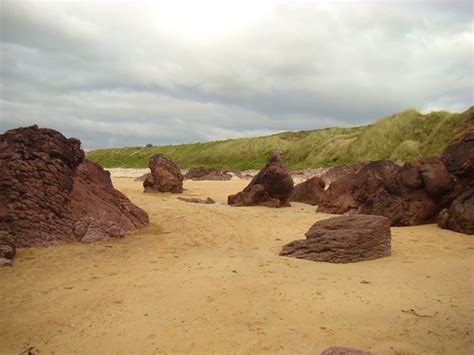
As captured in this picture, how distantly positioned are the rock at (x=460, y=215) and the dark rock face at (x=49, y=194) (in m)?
6.26

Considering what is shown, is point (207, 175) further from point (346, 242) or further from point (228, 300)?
point (228, 300)

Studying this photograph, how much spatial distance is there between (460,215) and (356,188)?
3.72m

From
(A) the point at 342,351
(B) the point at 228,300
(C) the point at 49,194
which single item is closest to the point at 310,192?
(C) the point at 49,194

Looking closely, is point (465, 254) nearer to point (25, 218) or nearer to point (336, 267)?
point (336, 267)

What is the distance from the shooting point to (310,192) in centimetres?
1556

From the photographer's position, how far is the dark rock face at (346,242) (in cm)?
701

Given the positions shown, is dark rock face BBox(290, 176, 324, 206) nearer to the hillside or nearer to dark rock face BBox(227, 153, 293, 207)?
dark rock face BBox(227, 153, 293, 207)

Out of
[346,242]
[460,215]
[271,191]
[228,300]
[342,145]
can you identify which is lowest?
[228,300]

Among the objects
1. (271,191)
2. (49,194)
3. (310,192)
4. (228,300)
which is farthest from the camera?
(310,192)

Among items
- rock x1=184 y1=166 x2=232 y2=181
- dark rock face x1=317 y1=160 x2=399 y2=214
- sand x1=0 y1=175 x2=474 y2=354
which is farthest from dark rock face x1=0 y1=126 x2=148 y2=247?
rock x1=184 y1=166 x2=232 y2=181

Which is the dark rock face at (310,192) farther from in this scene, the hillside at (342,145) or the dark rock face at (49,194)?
the hillside at (342,145)

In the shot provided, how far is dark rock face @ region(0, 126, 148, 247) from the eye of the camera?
7523 mm

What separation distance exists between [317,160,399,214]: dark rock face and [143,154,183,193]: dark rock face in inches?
242

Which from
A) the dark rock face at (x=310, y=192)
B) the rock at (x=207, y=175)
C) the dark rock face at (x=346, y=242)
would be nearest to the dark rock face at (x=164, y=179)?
the dark rock face at (x=310, y=192)
